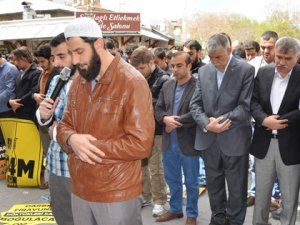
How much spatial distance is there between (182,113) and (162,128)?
1.49ft

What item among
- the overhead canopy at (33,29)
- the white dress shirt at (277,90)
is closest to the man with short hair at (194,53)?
the white dress shirt at (277,90)

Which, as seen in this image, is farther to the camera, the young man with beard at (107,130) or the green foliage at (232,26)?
the green foliage at (232,26)

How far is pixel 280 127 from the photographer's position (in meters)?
3.34

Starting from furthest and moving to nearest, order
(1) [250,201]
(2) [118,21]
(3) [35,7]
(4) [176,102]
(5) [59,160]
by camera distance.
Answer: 1. (3) [35,7]
2. (2) [118,21]
3. (1) [250,201]
4. (4) [176,102]
5. (5) [59,160]

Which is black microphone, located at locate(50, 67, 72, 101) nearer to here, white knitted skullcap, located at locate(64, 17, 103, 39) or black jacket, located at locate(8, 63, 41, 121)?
white knitted skullcap, located at locate(64, 17, 103, 39)

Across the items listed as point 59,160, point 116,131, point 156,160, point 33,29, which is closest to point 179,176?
point 156,160

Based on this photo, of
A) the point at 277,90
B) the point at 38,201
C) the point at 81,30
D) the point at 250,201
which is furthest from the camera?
the point at 38,201

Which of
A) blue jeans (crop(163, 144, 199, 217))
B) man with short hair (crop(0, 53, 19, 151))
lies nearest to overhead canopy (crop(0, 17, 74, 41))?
man with short hair (crop(0, 53, 19, 151))

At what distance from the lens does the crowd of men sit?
7.17 feet

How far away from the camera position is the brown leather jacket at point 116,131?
2135 millimetres

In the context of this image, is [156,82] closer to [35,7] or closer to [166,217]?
[166,217]

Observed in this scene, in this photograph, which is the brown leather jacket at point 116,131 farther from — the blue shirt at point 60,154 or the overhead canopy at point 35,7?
the overhead canopy at point 35,7

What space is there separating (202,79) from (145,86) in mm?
1736

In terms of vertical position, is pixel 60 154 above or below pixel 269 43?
below
